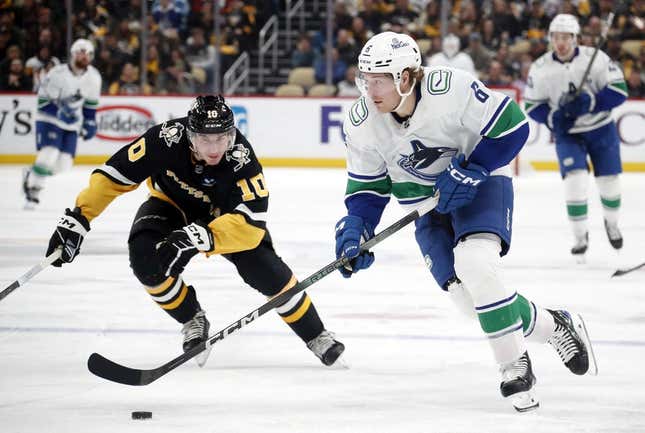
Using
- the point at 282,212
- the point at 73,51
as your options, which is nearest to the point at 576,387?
the point at 282,212

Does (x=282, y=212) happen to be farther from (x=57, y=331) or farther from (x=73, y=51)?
(x=57, y=331)

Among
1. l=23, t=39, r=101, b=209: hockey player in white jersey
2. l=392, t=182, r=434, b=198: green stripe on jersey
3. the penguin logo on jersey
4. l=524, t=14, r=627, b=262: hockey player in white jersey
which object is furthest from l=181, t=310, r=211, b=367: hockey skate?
l=23, t=39, r=101, b=209: hockey player in white jersey

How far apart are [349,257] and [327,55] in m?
8.90

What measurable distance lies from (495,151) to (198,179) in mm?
1009

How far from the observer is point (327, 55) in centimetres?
1215

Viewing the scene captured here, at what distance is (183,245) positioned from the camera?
142 inches

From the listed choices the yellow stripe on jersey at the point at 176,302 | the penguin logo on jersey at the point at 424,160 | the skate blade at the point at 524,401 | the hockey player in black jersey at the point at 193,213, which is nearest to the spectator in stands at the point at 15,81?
the hockey player in black jersey at the point at 193,213

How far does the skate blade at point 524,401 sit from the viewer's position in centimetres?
325

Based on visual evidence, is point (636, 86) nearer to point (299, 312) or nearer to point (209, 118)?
point (299, 312)

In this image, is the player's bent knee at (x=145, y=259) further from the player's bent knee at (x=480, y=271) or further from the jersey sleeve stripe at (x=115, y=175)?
the player's bent knee at (x=480, y=271)

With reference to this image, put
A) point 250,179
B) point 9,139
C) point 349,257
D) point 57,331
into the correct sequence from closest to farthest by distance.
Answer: point 349,257 < point 250,179 < point 57,331 < point 9,139

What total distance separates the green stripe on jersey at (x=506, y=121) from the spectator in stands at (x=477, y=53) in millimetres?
8707

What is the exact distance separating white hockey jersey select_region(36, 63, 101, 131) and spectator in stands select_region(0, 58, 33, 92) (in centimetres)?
298

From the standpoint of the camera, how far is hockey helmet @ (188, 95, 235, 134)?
11.6 ft
